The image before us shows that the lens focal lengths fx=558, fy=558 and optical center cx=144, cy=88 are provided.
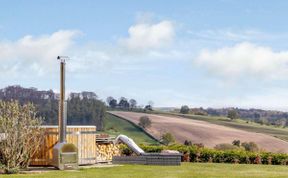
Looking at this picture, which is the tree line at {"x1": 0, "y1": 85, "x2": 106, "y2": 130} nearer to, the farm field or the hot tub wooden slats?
the farm field

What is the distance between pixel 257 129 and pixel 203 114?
18839mm

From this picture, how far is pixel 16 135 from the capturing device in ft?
58.8

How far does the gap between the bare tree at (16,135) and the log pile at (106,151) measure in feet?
11.2

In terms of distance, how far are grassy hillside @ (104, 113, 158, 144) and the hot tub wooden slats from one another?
44.5m

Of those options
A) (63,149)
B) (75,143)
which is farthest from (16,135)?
(75,143)

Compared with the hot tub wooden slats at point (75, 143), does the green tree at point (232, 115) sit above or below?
→ above

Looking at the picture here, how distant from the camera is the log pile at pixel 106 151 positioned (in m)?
21.5

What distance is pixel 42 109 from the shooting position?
52375 millimetres

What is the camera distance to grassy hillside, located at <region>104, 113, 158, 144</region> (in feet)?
223

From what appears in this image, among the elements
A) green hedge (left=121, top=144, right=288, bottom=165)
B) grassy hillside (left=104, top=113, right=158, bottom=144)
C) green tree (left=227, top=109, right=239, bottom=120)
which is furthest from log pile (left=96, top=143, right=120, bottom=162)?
green tree (left=227, top=109, right=239, bottom=120)

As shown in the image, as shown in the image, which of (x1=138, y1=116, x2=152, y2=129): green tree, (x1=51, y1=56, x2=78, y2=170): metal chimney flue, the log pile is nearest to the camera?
(x1=51, y1=56, x2=78, y2=170): metal chimney flue

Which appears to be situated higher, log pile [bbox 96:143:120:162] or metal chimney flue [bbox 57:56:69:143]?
metal chimney flue [bbox 57:56:69:143]

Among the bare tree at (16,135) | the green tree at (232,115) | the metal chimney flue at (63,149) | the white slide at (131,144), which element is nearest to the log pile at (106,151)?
the white slide at (131,144)

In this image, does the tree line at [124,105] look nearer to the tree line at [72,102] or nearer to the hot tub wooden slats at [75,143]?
the tree line at [72,102]
